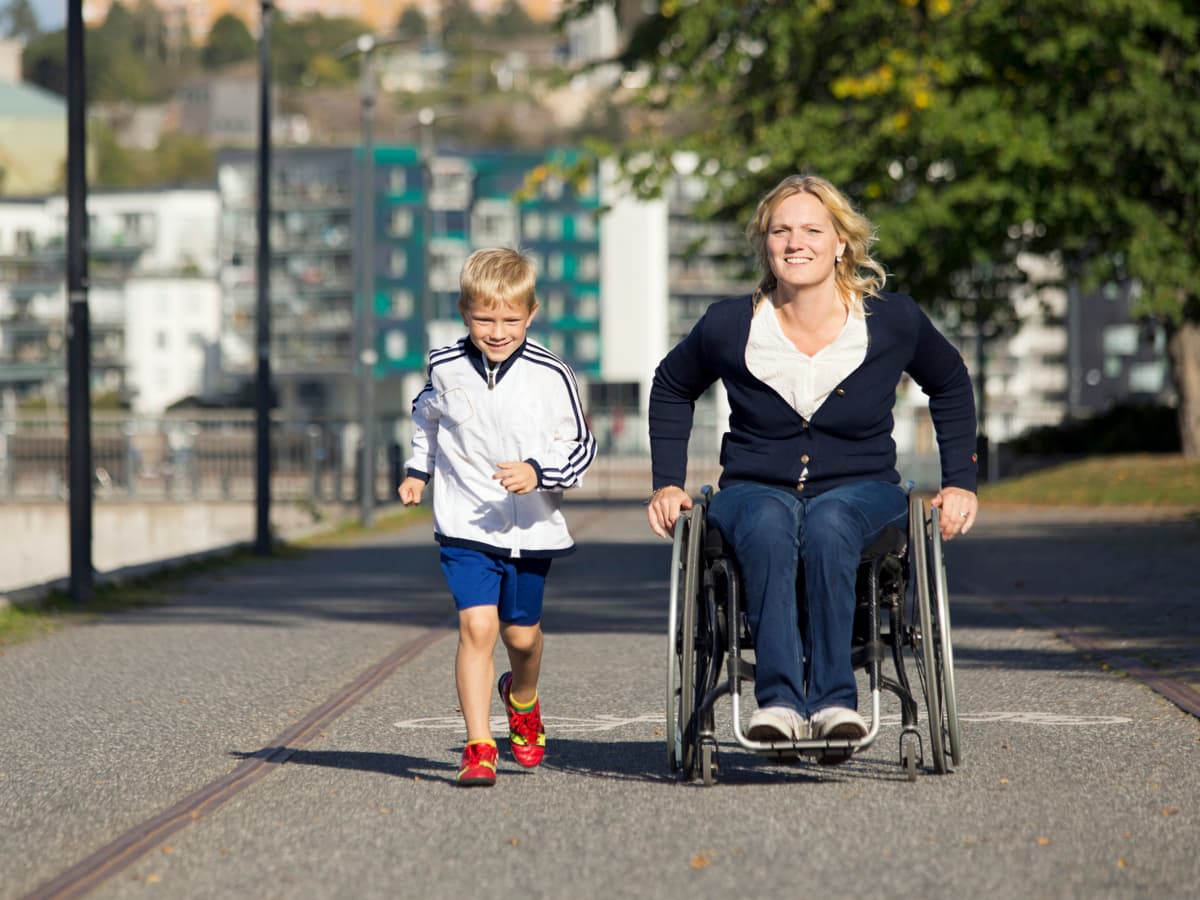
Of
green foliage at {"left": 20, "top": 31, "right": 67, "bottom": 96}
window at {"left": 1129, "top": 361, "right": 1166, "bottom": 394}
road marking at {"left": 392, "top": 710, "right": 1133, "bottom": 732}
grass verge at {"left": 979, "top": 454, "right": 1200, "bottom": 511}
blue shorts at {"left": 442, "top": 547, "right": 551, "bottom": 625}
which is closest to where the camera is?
blue shorts at {"left": 442, "top": 547, "right": 551, "bottom": 625}

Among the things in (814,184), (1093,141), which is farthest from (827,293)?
(1093,141)

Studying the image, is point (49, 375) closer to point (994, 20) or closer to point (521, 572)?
point (994, 20)

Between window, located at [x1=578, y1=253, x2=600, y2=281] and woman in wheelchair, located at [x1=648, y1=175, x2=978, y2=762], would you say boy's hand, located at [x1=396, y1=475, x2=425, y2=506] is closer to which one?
woman in wheelchair, located at [x1=648, y1=175, x2=978, y2=762]

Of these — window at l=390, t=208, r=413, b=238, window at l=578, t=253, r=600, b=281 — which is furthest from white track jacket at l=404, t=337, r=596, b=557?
window at l=390, t=208, r=413, b=238

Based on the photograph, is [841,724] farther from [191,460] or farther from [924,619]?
[191,460]

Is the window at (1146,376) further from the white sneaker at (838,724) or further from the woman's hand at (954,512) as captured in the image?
the white sneaker at (838,724)

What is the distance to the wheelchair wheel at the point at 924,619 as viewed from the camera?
6098 mm

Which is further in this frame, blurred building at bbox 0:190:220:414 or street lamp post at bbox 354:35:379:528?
blurred building at bbox 0:190:220:414

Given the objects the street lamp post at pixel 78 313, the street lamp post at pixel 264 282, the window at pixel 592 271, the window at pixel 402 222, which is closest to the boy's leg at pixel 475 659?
the street lamp post at pixel 78 313

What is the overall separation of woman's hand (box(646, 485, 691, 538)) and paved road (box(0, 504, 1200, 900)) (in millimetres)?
742

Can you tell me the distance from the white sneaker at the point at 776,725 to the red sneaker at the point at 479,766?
2.67ft

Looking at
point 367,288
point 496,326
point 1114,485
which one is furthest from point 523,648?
point 367,288

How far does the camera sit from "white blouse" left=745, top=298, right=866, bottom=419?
6324 millimetres

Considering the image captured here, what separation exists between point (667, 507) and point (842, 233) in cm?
95
